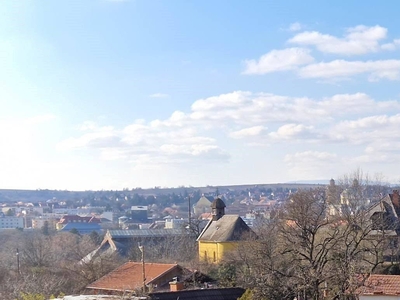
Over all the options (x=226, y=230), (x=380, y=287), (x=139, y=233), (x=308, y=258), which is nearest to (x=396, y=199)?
(x=226, y=230)

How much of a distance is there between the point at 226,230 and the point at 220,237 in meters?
0.79

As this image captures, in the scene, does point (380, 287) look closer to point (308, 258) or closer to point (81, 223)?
point (308, 258)

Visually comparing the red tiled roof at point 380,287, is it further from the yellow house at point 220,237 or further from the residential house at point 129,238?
the residential house at point 129,238

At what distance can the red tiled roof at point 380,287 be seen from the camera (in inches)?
1038

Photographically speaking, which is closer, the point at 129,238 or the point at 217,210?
the point at 217,210

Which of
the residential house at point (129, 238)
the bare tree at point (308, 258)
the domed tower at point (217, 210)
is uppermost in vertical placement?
the domed tower at point (217, 210)

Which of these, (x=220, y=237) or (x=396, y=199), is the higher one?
(x=396, y=199)

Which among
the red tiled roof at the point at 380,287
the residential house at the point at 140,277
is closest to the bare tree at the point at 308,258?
the red tiled roof at the point at 380,287

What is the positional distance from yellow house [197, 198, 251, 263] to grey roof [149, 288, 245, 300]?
890 inches

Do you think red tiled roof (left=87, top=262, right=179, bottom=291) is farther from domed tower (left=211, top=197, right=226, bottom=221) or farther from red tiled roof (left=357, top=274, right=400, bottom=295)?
domed tower (left=211, top=197, right=226, bottom=221)

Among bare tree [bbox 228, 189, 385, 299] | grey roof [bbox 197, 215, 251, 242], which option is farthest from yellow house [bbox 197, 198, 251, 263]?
bare tree [bbox 228, 189, 385, 299]

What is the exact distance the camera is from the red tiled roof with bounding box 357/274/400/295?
A: 26.4m

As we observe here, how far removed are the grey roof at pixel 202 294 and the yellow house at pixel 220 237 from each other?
22.6 metres

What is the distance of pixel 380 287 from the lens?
→ 26.9 m
